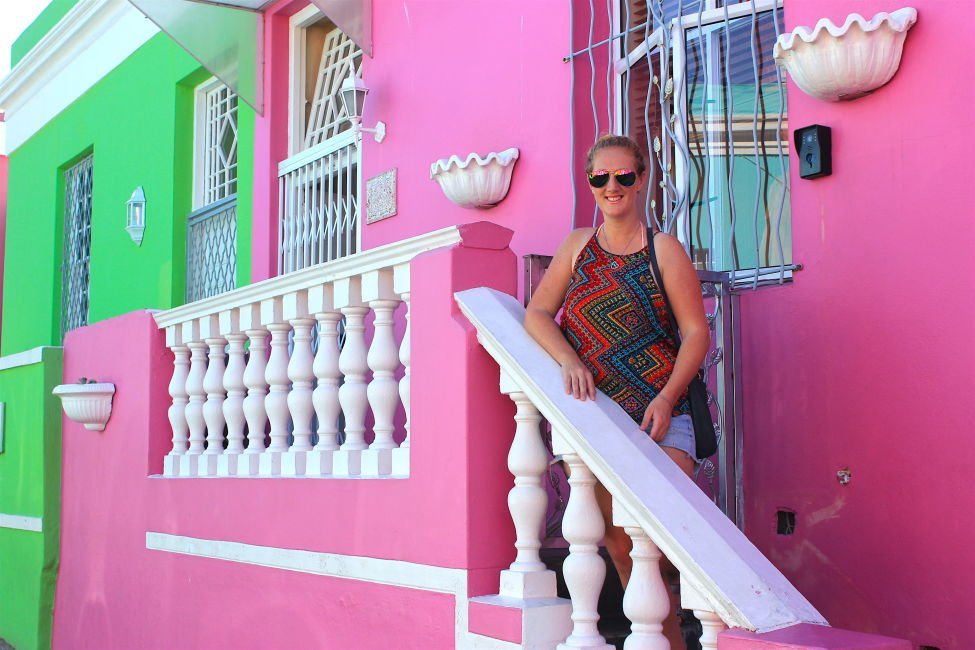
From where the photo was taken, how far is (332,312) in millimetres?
4148

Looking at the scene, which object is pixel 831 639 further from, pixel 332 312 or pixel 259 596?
pixel 259 596

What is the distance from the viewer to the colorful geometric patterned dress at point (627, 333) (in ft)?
10.4

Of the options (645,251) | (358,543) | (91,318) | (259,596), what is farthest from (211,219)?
(645,251)

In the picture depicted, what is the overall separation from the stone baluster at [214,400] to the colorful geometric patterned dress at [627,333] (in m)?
2.17

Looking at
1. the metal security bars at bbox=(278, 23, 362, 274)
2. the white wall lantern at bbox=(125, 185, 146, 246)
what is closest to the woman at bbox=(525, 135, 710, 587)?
the metal security bars at bbox=(278, 23, 362, 274)

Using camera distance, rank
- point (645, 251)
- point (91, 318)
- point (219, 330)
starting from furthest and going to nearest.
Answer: point (91, 318) → point (219, 330) → point (645, 251)

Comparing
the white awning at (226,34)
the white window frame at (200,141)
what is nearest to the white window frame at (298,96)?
the white awning at (226,34)

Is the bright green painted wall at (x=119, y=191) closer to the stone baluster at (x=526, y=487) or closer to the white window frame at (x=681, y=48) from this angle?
the white window frame at (x=681, y=48)

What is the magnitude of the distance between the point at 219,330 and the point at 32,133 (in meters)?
7.69

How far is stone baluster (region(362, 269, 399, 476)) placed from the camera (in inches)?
150

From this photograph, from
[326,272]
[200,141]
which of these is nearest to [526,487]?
[326,272]

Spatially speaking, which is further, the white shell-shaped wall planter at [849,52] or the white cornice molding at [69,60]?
the white cornice molding at [69,60]

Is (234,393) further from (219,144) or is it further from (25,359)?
(219,144)

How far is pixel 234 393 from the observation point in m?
4.77
